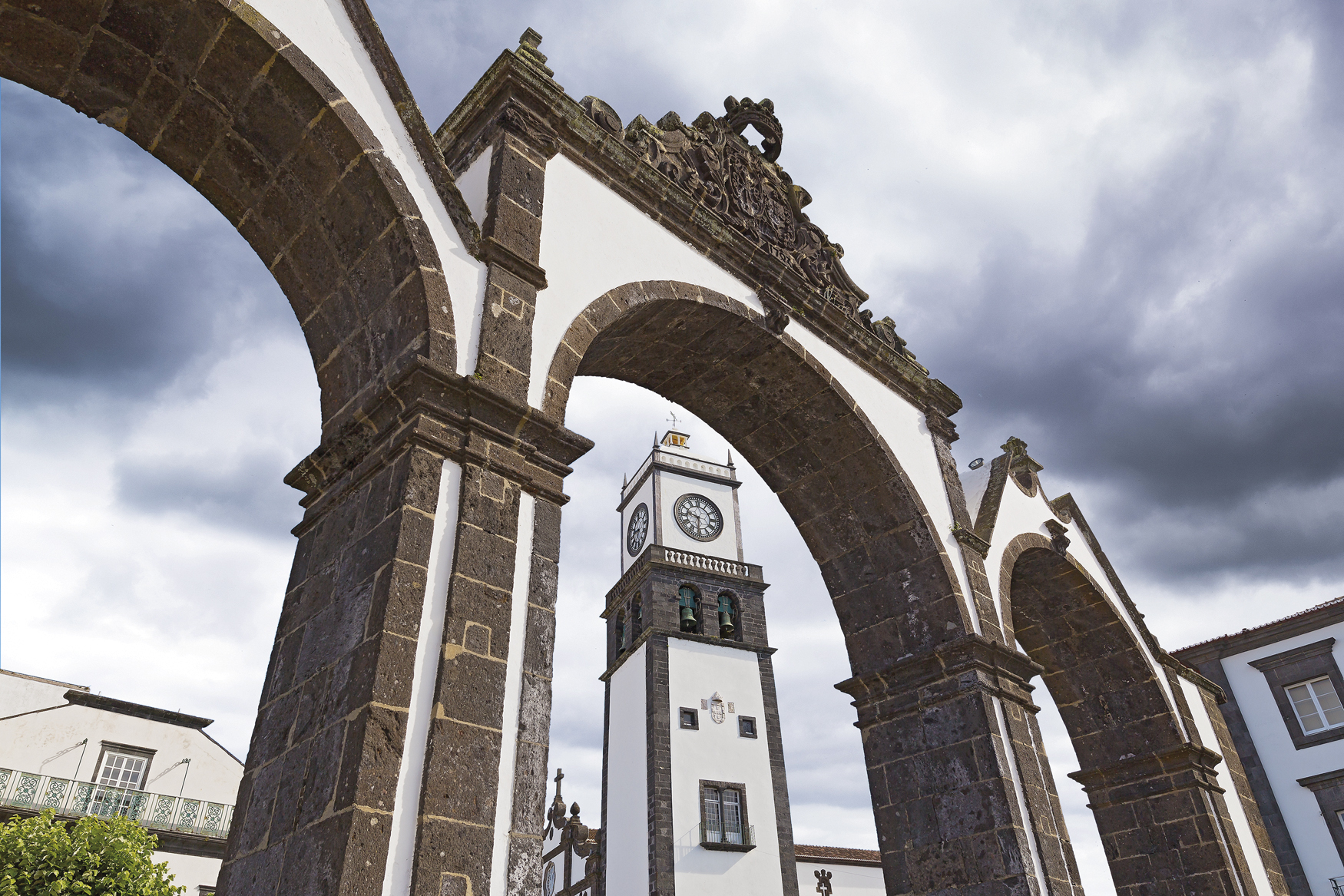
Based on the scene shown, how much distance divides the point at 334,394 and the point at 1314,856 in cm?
1711

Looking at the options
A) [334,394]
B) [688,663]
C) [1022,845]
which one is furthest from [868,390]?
[688,663]

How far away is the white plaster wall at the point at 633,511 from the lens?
2702 centimetres

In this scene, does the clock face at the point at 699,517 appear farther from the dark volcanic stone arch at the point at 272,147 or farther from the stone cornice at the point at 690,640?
the dark volcanic stone arch at the point at 272,147

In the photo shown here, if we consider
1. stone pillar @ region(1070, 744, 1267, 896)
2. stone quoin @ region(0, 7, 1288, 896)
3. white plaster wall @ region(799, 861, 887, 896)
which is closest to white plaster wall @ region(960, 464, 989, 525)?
stone quoin @ region(0, 7, 1288, 896)

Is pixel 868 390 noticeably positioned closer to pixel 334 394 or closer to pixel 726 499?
pixel 334 394

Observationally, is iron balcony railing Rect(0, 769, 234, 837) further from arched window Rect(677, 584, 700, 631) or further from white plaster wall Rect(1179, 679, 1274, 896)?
white plaster wall Rect(1179, 679, 1274, 896)

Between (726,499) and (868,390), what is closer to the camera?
(868,390)

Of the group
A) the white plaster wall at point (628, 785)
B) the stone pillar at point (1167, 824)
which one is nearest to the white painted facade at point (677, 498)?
the white plaster wall at point (628, 785)

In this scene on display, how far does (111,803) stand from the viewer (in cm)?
1518

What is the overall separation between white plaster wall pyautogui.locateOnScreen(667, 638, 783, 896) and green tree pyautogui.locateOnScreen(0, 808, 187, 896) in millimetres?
11816

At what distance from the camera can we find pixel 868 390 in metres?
7.89

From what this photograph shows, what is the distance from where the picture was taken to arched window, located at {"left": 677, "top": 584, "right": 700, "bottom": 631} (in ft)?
79.0

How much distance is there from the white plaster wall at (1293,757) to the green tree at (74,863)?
17.1m

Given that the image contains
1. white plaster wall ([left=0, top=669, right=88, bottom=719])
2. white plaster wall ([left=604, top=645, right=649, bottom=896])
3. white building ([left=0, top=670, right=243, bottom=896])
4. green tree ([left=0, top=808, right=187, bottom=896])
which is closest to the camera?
green tree ([left=0, top=808, right=187, bottom=896])
